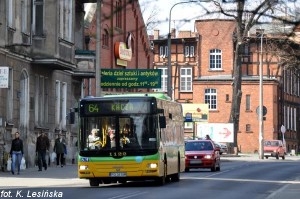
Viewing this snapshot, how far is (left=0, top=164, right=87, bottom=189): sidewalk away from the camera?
96.7 feet

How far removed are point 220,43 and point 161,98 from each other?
796 inches

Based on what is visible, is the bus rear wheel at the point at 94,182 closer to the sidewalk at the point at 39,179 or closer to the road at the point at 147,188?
the road at the point at 147,188

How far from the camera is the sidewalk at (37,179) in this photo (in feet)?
96.7

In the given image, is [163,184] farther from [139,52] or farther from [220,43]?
[139,52]

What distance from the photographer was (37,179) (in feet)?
108

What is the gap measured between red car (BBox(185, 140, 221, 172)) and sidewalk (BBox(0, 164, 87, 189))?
248 inches

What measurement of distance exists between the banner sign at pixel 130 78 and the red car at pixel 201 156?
9848mm

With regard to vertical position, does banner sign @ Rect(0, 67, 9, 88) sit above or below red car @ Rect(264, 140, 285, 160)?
above

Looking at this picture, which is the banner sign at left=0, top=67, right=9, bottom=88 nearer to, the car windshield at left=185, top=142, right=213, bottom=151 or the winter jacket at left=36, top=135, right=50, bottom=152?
the winter jacket at left=36, top=135, right=50, bottom=152

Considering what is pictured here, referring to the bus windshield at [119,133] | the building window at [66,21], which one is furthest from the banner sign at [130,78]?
the bus windshield at [119,133]

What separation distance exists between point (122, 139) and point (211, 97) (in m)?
73.0

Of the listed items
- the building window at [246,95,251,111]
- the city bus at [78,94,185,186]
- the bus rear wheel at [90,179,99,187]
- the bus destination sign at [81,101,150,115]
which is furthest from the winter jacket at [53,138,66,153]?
the building window at [246,95,251,111]

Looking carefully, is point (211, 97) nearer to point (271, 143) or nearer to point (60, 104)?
point (271, 143)

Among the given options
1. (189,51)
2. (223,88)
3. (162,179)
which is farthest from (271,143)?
(162,179)
